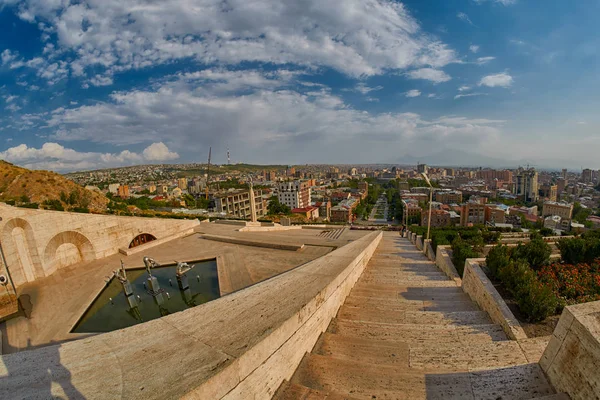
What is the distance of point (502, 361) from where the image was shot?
3426 mm

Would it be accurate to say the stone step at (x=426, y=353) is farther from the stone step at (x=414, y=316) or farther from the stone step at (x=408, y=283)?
the stone step at (x=408, y=283)

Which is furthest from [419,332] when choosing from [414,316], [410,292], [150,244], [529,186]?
[529,186]

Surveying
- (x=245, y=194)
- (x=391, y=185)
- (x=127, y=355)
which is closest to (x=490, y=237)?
(x=127, y=355)

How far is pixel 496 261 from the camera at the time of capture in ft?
21.5

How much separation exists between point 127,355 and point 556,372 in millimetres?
4635

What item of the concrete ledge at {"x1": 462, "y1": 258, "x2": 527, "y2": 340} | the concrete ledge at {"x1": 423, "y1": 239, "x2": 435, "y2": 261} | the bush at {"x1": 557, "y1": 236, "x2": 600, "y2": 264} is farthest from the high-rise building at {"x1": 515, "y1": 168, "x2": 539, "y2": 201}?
the concrete ledge at {"x1": 462, "y1": 258, "x2": 527, "y2": 340}

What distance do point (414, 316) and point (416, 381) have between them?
7.13ft

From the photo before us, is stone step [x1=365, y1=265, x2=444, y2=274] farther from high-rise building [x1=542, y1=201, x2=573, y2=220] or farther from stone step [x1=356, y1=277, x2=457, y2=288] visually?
high-rise building [x1=542, y1=201, x2=573, y2=220]

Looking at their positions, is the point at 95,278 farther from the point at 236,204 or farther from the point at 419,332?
the point at 236,204

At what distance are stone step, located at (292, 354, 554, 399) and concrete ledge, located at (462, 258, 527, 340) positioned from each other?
45.5 inches

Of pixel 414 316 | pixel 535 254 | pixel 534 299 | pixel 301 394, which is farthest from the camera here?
pixel 535 254

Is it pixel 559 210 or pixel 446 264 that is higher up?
pixel 446 264

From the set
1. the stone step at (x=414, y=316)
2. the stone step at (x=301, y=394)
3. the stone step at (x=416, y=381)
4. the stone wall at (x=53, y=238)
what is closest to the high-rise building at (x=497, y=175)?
the stone step at (x=414, y=316)

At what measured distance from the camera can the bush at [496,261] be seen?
6358mm
